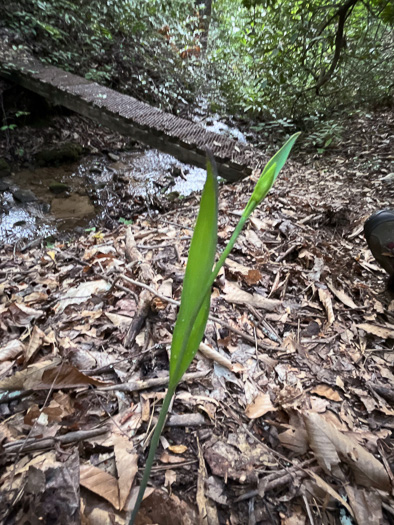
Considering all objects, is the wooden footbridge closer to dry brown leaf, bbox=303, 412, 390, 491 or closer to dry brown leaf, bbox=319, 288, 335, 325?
dry brown leaf, bbox=319, 288, 335, 325

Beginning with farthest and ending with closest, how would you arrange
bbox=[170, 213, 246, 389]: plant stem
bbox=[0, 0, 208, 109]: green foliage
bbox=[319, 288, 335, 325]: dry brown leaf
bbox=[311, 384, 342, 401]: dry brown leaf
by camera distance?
bbox=[0, 0, 208, 109]: green foliage
bbox=[319, 288, 335, 325]: dry brown leaf
bbox=[311, 384, 342, 401]: dry brown leaf
bbox=[170, 213, 246, 389]: plant stem

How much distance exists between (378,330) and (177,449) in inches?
40.5

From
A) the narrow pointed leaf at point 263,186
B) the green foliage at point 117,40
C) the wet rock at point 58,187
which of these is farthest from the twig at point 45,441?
the green foliage at point 117,40

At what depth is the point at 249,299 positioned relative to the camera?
1.47m

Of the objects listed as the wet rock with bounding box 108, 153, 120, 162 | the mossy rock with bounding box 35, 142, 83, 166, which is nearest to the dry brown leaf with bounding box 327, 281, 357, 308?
the wet rock with bounding box 108, 153, 120, 162

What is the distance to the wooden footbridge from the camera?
10.4ft

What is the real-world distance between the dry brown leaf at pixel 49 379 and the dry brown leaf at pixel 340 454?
659 millimetres

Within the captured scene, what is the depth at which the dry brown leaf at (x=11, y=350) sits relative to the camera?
111 centimetres

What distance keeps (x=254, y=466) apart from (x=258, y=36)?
5167mm

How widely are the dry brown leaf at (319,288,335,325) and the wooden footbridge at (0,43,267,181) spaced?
1803 millimetres

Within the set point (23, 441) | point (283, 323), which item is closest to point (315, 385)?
point (283, 323)

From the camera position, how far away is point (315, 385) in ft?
3.58

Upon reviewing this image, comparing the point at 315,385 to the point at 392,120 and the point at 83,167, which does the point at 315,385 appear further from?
A: the point at 392,120

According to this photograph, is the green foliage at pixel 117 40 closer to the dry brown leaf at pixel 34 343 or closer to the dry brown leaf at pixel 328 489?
the dry brown leaf at pixel 34 343
